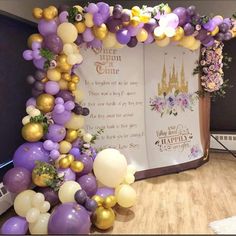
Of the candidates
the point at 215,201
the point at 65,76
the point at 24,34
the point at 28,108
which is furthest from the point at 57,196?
the point at 24,34

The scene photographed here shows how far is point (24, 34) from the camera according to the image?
327 centimetres

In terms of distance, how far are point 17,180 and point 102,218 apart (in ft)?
2.50

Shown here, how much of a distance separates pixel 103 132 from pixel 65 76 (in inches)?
34.5

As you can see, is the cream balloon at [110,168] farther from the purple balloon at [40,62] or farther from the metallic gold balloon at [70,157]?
the purple balloon at [40,62]

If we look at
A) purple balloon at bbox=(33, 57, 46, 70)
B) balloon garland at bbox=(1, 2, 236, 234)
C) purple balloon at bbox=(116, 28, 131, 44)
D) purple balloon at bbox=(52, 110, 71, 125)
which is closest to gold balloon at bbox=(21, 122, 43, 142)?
balloon garland at bbox=(1, 2, 236, 234)

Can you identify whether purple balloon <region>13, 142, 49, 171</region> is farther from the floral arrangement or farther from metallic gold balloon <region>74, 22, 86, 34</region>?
the floral arrangement

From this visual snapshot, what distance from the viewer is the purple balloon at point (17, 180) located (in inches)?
96.9

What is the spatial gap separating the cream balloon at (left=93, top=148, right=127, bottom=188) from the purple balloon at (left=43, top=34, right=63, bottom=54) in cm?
102

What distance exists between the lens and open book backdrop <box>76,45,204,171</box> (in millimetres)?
3342

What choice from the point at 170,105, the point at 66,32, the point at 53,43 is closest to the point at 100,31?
the point at 66,32

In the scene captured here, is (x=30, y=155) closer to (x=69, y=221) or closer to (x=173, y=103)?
(x=69, y=221)

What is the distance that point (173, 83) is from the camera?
3.67 m

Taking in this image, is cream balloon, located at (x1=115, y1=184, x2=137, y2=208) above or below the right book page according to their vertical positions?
below

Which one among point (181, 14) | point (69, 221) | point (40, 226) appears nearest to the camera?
point (69, 221)
